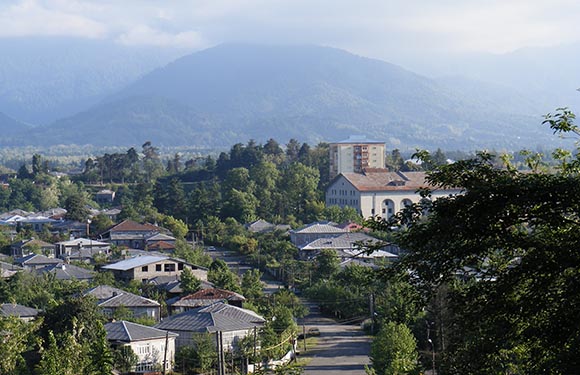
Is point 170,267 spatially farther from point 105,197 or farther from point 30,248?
point 105,197

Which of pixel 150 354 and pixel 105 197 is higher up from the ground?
pixel 150 354

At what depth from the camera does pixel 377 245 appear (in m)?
7.70

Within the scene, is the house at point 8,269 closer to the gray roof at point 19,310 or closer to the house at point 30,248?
the house at point 30,248

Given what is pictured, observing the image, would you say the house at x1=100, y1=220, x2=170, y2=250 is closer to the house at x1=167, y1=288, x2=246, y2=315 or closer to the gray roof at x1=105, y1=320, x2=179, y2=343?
the house at x1=167, y1=288, x2=246, y2=315

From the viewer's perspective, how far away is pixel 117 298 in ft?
85.1

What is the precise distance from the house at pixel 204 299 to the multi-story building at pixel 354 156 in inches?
1494

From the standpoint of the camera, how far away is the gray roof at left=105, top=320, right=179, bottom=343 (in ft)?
68.2

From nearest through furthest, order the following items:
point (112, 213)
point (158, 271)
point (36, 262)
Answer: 1. point (158, 271)
2. point (36, 262)
3. point (112, 213)

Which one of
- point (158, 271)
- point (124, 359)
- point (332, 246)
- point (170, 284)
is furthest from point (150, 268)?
point (124, 359)

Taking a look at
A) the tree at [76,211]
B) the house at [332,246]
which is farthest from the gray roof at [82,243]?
the house at [332,246]

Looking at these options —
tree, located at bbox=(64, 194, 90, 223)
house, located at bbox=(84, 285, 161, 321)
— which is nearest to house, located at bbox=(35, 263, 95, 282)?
house, located at bbox=(84, 285, 161, 321)

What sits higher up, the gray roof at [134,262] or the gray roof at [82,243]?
the gray roof at [134,262]

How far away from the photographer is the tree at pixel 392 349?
18422 millimetres

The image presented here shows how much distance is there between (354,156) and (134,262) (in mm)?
33604
